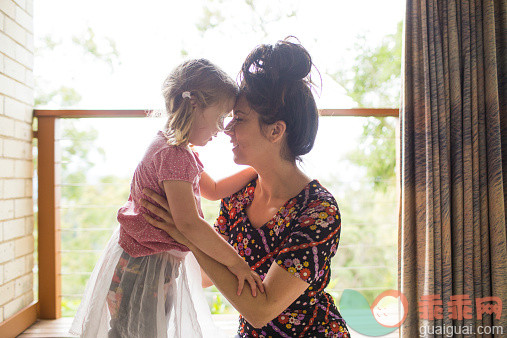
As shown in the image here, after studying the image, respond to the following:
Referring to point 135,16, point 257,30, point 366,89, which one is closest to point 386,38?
point 366,89

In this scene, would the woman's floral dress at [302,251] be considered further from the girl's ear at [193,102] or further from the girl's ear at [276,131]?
the girl's ear at [193,102]

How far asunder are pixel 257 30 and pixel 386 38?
1.88 m

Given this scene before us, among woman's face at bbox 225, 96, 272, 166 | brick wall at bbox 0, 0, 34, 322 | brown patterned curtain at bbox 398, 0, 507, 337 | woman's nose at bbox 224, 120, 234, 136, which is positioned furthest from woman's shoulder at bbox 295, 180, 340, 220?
brick wall at bbox 0, 0, 34, 322

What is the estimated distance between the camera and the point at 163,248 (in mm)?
1202

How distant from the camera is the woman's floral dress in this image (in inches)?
45.6

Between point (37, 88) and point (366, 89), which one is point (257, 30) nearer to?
point (366, 89)

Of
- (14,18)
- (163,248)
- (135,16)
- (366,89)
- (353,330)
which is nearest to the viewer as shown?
(163,248)

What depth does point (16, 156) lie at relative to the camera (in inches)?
79.4

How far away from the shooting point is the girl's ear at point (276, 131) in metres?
1.29

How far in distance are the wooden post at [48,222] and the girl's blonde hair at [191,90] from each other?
1193mm

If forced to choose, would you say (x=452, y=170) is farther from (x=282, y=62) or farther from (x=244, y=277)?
(x=244, y=277)

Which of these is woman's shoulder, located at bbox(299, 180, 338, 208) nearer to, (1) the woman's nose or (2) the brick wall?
(1) the woman's nose

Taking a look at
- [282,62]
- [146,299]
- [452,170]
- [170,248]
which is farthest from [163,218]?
[452,170]

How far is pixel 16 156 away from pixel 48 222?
38 cm
